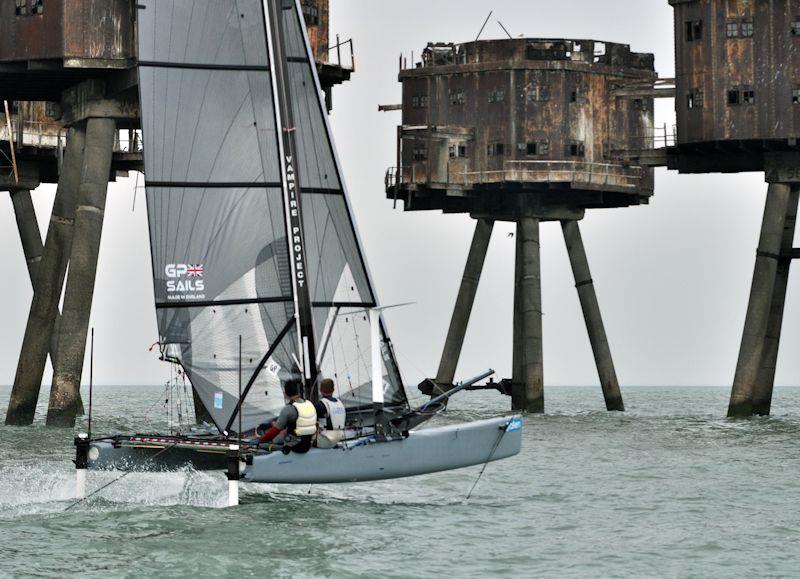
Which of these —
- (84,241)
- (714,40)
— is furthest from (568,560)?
(714,40)

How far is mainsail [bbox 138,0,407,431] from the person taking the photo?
3148cm

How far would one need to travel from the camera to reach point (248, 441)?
28.8 metres

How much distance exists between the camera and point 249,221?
3216 cm

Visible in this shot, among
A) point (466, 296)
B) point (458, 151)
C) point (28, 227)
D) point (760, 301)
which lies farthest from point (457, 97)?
point (28, 227)

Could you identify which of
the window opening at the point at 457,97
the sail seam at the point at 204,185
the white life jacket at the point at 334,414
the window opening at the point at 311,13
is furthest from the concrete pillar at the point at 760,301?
the white life jacket at the point at 334,414

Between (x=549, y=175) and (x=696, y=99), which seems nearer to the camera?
(x=696, y=99)

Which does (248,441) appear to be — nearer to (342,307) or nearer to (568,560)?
(342,307)

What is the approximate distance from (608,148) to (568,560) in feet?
120

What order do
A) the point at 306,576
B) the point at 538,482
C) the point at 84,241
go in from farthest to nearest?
the point at 84,241 → the point at 538,482 → the point at 306,576

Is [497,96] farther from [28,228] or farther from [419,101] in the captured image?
[28,228]

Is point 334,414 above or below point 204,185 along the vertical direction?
below

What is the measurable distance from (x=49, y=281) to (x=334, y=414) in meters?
22.5

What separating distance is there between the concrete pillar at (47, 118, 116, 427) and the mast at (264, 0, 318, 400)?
16.3 meters

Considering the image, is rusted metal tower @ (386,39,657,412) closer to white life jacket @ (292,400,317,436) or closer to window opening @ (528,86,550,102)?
window opening @ (528,86,550,102)
